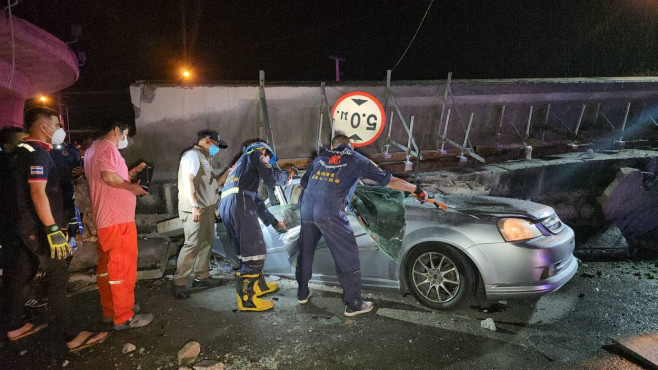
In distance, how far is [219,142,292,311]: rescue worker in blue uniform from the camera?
13.2 feet

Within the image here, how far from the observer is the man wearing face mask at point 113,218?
11.1 feet

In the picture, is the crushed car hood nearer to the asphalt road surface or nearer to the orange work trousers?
the asphalt road surface

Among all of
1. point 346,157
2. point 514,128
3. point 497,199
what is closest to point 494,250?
point 497,199

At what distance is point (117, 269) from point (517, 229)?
3.73m

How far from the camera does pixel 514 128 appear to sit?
9250 millimetres

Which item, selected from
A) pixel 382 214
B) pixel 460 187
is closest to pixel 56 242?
pixel 382 214

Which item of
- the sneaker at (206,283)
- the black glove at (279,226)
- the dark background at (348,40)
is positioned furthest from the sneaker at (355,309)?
the dark background at (348,40)

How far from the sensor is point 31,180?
3078 millimetres

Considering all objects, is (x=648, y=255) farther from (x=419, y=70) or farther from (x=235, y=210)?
(x=419, y=70)

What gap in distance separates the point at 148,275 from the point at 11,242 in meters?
1.90

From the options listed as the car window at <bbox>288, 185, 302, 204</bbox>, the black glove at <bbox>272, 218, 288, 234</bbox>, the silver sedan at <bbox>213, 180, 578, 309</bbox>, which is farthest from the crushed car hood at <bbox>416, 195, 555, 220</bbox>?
the black glove at <bbox>272, 218, 288, 234</bbox>

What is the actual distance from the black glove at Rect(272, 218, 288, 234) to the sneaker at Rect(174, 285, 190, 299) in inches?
49.5

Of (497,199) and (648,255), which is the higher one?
(497,199)

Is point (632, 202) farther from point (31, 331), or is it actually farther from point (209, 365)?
point (31, 331)
